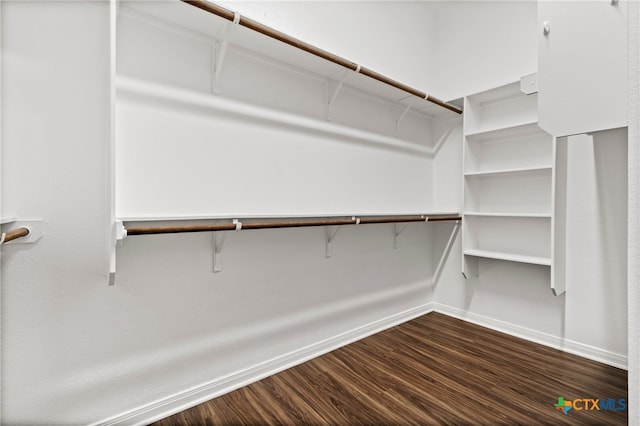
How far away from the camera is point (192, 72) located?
155 centimetres

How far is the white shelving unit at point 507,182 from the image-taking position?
222cm

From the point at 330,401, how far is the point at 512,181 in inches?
79.1

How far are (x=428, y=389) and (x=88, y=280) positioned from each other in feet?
5.57

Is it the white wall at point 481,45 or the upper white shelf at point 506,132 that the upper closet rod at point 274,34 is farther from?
the white wall at point 481,45

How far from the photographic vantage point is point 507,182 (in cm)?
243

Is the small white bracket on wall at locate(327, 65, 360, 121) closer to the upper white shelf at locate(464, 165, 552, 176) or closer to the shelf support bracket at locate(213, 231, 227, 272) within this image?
the shelf support bracket at locate(213, 231, 227, 272)

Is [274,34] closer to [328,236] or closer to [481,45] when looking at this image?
[328,236]

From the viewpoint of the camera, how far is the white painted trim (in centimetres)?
142

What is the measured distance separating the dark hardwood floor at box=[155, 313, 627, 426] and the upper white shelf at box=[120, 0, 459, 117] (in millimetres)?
1775

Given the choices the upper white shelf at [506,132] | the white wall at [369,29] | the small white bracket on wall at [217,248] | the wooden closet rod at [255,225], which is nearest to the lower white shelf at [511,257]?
the wooden closet rod at [255,225]

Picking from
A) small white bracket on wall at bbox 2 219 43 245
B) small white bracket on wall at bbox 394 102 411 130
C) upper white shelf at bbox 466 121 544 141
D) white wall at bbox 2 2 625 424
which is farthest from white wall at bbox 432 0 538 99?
small white bracket on wall at bbox 2 219 43 245

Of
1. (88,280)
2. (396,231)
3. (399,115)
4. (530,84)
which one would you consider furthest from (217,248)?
(530,84)

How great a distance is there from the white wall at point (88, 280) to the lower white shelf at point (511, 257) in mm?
1560

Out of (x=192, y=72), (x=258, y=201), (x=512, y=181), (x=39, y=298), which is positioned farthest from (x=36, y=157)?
(x=512, y=181)
